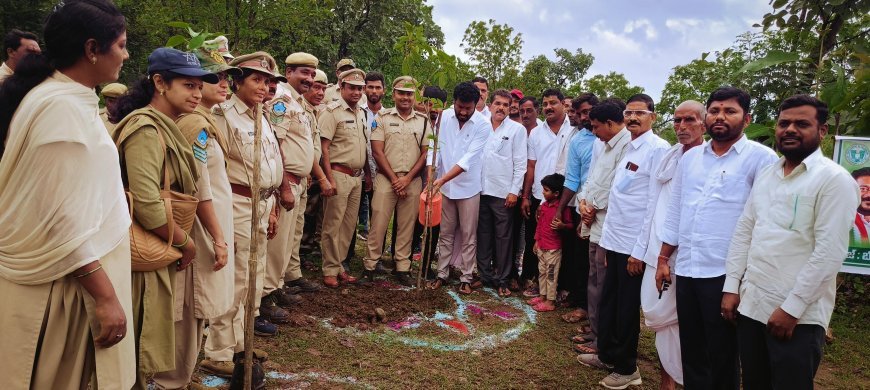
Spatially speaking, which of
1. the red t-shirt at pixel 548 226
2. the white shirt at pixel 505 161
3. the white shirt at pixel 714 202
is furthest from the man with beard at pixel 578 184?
the white shirt at pixel 714 202

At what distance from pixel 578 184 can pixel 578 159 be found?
10.1 inches

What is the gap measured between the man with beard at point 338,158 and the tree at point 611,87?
1712 cm

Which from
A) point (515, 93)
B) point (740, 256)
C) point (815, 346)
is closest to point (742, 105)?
point (740, 256)

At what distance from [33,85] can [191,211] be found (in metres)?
0.89

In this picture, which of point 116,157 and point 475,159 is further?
point 475,159

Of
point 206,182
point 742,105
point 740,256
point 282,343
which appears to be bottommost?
point 282,343

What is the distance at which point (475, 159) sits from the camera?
623 centimetres

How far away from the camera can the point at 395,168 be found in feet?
20.6

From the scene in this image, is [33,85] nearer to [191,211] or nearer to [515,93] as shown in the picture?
[191,211]

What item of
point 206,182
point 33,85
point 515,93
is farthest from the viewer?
point 515,93

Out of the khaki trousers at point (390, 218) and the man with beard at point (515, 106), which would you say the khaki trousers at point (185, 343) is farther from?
the man with beard at point (515, 106)

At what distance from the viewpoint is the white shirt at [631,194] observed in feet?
13.7

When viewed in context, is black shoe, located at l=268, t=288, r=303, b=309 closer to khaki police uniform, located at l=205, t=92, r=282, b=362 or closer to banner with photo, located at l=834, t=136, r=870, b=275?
khaki police uniform, located at l=205, t=92, r=282, b=362

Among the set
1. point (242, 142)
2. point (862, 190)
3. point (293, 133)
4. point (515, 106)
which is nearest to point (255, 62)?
point (242, 142)
